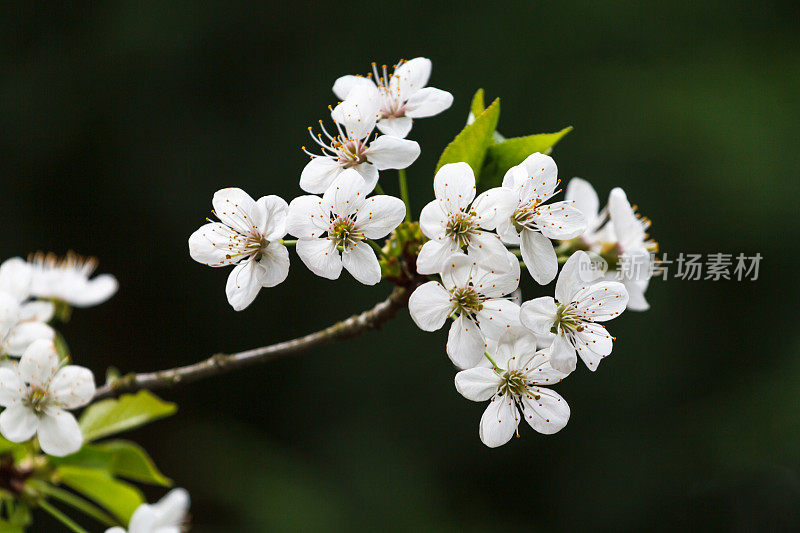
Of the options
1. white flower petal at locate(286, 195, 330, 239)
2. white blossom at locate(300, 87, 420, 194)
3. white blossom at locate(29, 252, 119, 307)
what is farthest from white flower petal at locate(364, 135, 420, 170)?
white blossom at locate(29, 252, 119, 307)

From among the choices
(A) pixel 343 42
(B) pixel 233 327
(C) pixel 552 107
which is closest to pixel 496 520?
(B) pixel 233 327

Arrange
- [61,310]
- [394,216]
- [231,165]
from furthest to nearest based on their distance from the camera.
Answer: [231,165]
[61,310]
[394,216]

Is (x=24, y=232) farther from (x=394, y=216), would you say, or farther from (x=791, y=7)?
(x=791, y=7)

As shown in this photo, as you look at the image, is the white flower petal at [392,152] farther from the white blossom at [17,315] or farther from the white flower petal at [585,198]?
the white blossom at [17,315]

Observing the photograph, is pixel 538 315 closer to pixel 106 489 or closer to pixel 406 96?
pixel 406 96

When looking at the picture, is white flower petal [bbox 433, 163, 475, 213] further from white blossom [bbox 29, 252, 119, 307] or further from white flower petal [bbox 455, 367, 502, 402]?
white blossom [bbox 29, 252, 119, 307]

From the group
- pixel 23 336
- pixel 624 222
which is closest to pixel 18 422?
pixel 23 336
